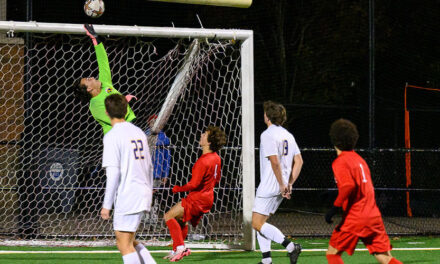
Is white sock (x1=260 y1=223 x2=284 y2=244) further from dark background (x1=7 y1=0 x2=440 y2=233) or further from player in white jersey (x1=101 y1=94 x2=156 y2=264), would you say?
dark background (x1=7 y1=0 x2=440 y2=233)

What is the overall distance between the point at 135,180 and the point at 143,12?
34.2ft

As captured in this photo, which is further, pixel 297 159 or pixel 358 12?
pixel 358 12

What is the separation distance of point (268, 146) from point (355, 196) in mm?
1908

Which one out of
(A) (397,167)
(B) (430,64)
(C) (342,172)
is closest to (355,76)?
(B) (430,64)

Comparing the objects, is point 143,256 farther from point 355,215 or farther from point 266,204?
point 266,204

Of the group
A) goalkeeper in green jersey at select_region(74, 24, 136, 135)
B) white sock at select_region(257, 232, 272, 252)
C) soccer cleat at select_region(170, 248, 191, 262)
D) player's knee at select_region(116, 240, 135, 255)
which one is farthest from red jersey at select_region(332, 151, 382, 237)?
goalkeeper in green jersey at select_region(74, 24, 136, 135)

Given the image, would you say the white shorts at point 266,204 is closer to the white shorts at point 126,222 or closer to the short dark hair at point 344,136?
the short dark hair at point 344,136

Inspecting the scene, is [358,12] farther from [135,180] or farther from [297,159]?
[135,180]

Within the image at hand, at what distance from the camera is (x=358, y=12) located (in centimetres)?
1761

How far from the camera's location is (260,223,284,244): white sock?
25.5 feet

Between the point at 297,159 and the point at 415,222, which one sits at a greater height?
the point at 297,159

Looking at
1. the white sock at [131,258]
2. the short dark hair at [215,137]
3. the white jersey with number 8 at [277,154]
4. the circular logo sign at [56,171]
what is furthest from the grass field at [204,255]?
the white sock at [131,258]

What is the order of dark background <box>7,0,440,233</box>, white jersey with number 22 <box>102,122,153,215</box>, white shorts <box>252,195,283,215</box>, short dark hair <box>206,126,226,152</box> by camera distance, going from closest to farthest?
white jersey with number 22 <box>102,122,153,215</box> < white shorts <box>252,195,283,215</box> < short dark hair <box>206,126,226,152</box> < dark background <box>7,0,440,233</box>

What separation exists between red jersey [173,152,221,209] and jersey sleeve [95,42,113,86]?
1394 mm
